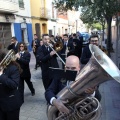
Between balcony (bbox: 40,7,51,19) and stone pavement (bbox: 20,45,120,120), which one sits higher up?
balcony (bbox: 40,7,51,19)

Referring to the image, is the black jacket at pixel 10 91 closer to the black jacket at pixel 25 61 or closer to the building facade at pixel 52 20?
the black jacket at pixel 25 61

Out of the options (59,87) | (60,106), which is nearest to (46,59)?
(59,87)

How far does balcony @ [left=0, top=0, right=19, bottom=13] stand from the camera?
14.2 meters

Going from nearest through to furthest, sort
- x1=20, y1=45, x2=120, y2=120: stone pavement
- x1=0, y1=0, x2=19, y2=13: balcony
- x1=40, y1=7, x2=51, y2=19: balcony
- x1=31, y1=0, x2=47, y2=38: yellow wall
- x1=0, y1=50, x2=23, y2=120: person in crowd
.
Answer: x1=0, y1=50, x2=23, y2=120: person in crowd, x1=20, y1=45, x2=120, y2=120: stone pavement, x1=0, y1=0, x2=19, y2=13: balcony, x1=31, y1=0, x2=47, y2=38: yellow wall, x1=40, y1=7, x2=51, y2=19: balcony

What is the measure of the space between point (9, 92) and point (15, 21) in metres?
14.2

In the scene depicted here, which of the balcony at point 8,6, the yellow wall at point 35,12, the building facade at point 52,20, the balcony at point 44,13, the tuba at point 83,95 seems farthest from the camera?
the building facade at point 52,20

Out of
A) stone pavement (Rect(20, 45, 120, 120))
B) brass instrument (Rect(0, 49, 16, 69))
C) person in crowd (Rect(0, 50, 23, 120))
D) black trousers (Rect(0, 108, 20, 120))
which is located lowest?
stone pavement (Rect(20, 45, 120, 120))

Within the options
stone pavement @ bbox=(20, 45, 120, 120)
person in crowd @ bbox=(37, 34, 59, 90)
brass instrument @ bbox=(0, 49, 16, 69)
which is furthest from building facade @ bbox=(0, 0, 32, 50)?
brass instrument @ bbox=(0, 49, 16, 69)

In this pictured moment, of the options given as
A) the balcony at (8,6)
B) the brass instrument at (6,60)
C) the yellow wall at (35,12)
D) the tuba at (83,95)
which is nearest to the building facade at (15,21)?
the balcony at (8,6)

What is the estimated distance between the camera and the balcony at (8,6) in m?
14.2

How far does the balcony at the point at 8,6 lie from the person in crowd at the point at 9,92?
12.0 meters

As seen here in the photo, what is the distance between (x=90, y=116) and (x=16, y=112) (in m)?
1.21

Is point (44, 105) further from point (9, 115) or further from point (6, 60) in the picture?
point (6, 60)

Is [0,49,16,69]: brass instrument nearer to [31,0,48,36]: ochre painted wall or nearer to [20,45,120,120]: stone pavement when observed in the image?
[20,45,120,120]: stone pavement
